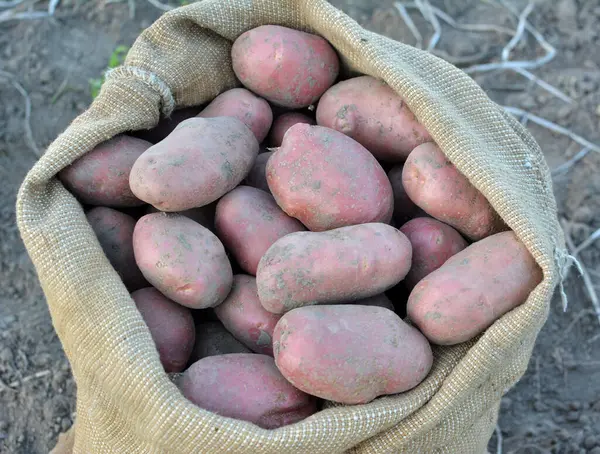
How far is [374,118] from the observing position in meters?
1.39

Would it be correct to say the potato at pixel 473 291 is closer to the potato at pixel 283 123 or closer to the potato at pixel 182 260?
the potato at pixel 182 260

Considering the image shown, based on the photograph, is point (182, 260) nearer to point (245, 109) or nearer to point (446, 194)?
point (245, 109)

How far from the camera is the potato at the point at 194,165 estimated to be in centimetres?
120

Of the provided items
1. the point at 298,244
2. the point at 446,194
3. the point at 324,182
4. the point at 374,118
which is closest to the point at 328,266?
the point at 298,244

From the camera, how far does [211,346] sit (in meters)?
1.30

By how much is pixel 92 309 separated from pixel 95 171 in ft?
0.98

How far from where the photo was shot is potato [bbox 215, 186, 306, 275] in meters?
1.28

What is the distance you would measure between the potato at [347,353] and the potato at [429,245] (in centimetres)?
19

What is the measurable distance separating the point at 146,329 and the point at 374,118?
65 centimetres

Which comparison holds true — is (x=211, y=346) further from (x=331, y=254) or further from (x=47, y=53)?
(x=47, y=53)

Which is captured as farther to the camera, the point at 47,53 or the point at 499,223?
the point at 47,53

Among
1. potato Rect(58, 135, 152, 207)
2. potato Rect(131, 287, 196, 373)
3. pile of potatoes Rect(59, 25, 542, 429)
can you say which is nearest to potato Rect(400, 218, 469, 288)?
pile of potatoes Rect(59, 25, 542, 429)

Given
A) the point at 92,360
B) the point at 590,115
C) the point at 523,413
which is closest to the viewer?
the point at 92,360

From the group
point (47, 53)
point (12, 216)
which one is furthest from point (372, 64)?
point (47, 53)
